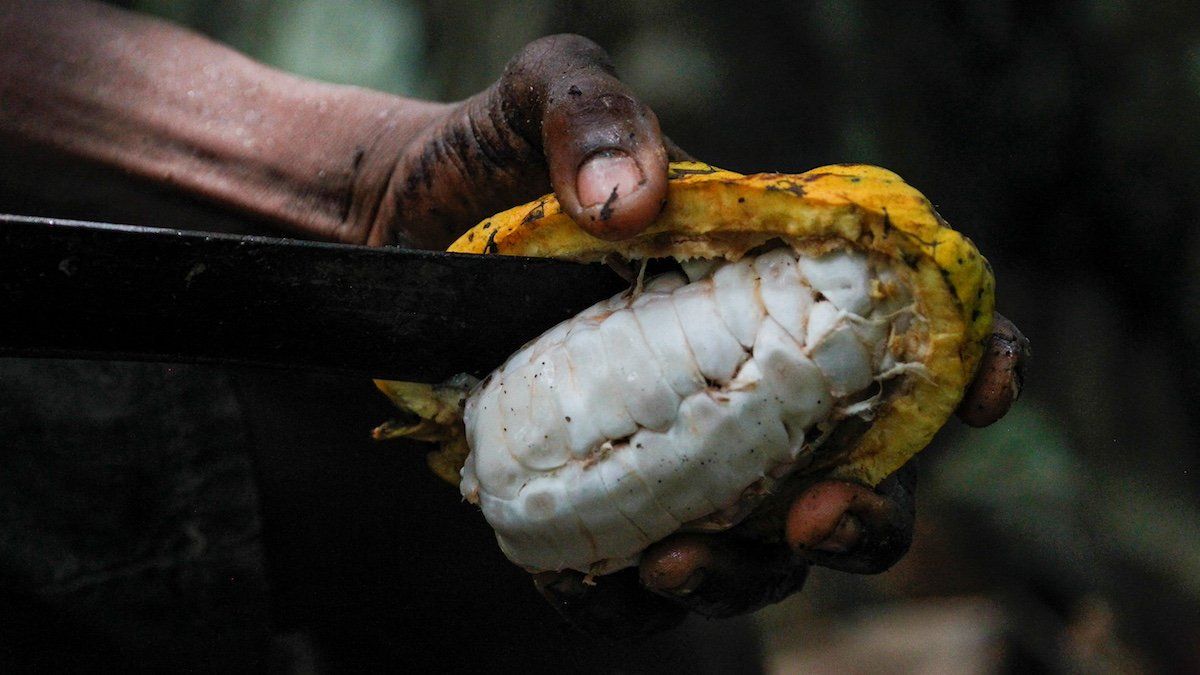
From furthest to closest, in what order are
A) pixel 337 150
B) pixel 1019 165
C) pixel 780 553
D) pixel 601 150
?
pixel 1019 165
pixel 337 150
pixel 780 553
pixel 601 150

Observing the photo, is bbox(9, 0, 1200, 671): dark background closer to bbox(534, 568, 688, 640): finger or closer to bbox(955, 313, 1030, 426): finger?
bbox(534, 568, 688, 640): finger

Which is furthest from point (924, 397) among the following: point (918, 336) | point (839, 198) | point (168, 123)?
point (168, 123)

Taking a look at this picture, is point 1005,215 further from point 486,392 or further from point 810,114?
point 486,392

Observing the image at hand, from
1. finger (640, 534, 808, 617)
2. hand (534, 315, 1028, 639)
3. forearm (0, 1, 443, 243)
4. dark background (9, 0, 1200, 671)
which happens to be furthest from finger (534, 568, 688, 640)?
dark background (9, 0, 1200, 671)

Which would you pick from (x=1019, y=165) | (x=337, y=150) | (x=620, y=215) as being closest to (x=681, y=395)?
(x=620, y=215)

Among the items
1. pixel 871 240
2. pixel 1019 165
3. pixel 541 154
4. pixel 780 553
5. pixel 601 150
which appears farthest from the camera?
pixel 1019 165

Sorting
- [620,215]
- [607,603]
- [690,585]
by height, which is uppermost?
[620,215]

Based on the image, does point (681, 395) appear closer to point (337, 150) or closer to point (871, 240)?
point (871, 240)
